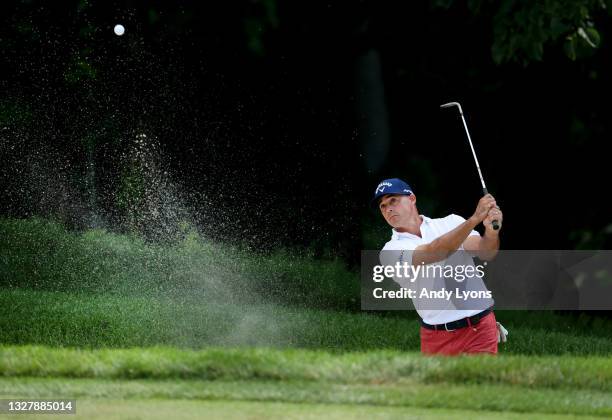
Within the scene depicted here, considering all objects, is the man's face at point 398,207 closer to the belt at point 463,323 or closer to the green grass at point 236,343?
the belt at point 463,323

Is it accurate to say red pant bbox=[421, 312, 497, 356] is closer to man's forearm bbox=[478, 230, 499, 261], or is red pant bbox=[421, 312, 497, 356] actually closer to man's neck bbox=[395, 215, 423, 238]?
man's forearm bbox=[478, 230, 499, 261]

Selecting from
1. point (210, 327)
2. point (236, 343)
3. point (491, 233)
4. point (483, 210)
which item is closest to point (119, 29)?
point (210, 327)

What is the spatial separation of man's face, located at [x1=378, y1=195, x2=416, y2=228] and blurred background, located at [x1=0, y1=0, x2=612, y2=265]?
156 inches

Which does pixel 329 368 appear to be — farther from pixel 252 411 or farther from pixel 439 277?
pixel 439 277

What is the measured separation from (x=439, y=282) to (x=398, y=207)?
0.43 m

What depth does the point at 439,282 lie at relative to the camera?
602 centimetres

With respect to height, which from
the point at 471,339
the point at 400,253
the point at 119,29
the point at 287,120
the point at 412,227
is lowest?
the point at 471,339

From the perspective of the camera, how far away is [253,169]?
38.2 feet

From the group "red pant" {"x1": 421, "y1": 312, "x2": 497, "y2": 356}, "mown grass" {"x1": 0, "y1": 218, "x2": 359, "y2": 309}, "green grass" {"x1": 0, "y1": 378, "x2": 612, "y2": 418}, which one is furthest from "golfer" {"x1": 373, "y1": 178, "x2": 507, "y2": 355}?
"mown grass" {"x1": 0, "y1": 218, "x2": 359, "y2": 309}

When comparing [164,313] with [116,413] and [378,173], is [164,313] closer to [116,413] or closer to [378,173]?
[378,173]

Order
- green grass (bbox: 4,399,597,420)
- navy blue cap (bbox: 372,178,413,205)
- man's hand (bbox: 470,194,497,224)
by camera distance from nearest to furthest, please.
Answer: green grass (bbox: 4,399,597,420), man's hand (bbox: 470,194,497,224), navy blue cap (bbox: 372,178,413,205)

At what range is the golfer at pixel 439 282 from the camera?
5754 mm

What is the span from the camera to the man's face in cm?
603

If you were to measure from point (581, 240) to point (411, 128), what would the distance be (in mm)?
2783
